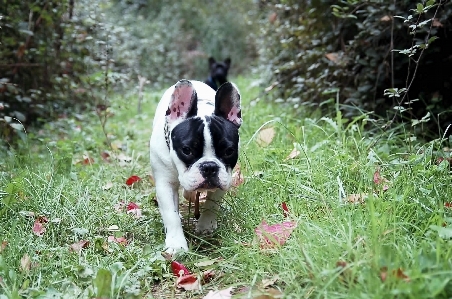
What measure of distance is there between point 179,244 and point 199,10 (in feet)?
43.1

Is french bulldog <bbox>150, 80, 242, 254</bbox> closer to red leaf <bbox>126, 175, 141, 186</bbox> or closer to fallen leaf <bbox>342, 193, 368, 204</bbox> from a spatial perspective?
fallen leaf <bbox>342, 193, 368, 204</bbox>

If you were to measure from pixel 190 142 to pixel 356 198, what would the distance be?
2.94ft

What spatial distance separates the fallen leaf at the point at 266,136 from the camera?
4.39 meters

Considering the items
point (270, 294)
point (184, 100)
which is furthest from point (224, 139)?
point (270, 294)

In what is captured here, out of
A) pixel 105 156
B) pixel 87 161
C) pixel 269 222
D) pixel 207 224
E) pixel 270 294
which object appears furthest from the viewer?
pixel 105 156

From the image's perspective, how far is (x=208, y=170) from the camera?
2785mm

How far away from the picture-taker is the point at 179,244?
9.59ft

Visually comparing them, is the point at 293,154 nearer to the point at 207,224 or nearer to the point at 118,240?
the point at 207,224

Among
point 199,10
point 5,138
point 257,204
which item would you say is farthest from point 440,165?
point 199,10

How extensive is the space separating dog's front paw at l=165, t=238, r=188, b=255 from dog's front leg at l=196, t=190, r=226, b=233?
0.95 feet

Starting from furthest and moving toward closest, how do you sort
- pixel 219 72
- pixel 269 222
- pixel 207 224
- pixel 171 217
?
pixel 219 72 < pixel 207 224 < pixel 171 217 < pixel 269 222

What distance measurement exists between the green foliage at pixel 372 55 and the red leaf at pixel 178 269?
2.15 meters

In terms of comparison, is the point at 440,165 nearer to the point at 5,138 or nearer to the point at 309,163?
the point at 309,163

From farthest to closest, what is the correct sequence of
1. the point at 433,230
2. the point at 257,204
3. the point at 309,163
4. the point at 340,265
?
1. the point at 309,163
2. the point at 257,204
3. the point at 433,230
4. the point at 340,265
